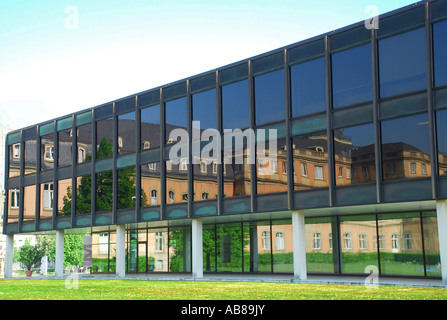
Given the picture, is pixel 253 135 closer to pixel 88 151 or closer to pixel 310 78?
pixel 310 78

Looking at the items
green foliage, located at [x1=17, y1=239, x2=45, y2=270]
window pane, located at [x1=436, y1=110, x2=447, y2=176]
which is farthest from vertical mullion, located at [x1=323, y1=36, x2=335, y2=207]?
green foliage, located at [x1=17, y1=239, x2=45, y2=270]

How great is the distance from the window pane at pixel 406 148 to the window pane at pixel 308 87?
408 cm

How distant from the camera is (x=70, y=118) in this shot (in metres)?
46.6

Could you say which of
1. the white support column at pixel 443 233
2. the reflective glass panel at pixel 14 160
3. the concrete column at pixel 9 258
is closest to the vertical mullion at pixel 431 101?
the white support column at pixel 443 233

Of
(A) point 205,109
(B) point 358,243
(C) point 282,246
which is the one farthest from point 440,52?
(C) point 282,246

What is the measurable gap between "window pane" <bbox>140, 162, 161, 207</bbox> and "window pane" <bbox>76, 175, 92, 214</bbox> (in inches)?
235

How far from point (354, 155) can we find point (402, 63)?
16.4 ft

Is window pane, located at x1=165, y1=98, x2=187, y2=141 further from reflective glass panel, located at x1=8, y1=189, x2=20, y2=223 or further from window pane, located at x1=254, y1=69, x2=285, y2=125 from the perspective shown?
reflective glass panel, located at x1=8, y1=189, x2=20, y2=223

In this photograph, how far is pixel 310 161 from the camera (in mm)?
30828

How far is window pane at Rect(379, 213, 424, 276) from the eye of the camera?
30734 mm

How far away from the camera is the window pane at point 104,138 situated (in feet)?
141

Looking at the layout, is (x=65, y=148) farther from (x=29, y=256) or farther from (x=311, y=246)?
(x=29, y=256)
